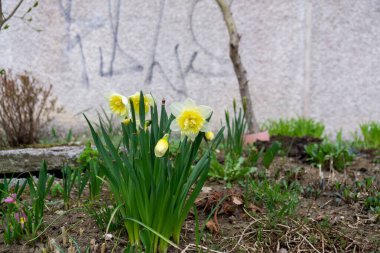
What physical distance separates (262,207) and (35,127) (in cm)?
325

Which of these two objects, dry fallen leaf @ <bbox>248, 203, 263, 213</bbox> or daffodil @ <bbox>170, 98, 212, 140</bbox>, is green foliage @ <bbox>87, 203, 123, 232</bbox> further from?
dry fallen leaf @ <bbox>248, 203, 263, 213</bbox>

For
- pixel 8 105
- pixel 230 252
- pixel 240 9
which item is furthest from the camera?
pixel 240 9

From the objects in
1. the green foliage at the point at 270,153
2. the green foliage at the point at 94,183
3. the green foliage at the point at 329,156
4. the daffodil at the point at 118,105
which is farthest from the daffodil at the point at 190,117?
the green foliage at the point at 329,156

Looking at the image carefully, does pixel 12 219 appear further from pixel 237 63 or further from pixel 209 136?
pixel 237 63

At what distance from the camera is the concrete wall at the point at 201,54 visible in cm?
597

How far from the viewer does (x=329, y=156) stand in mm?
3473

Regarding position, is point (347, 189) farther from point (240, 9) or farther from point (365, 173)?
point (240, 9)

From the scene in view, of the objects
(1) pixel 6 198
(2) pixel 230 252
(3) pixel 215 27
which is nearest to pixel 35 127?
(3) pixel 215 27

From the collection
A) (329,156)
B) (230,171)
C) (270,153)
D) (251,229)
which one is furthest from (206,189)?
(329,156)

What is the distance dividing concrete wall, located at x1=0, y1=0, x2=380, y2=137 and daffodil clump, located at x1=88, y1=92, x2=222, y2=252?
416cm

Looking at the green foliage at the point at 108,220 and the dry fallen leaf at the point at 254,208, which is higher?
the green foliage at the point at 108,220

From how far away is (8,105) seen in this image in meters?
4.70

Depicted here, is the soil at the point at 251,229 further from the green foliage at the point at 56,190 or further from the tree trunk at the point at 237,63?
the tree trunk at the point at 237,63

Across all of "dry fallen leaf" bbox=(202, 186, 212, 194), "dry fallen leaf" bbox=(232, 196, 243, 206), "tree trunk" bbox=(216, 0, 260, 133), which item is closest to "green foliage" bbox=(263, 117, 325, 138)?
"tree trunk" bbox=(216, 0, 260, 133)
